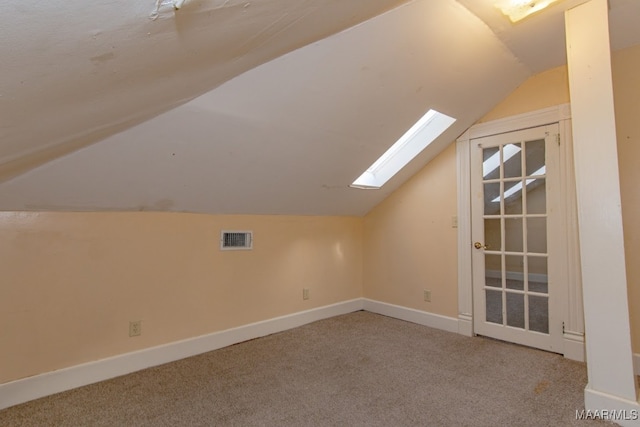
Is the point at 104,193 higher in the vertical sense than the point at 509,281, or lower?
higher

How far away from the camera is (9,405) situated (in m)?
1.84

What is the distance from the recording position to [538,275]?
272cm

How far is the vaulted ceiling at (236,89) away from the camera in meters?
0.73

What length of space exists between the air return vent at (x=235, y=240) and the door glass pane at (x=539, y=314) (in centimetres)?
248

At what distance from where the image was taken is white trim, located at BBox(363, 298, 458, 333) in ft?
10.3

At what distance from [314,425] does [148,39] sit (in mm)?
1837

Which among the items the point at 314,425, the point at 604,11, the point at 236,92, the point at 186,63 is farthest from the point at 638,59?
the point at 314,425

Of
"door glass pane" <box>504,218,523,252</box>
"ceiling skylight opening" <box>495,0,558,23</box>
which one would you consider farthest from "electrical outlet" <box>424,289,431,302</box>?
"ceiling skylight opening" <box>495,0,558,23</box>

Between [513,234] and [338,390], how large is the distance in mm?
2011

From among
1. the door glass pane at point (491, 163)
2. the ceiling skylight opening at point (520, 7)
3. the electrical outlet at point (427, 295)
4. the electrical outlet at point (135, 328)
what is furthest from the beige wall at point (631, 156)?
the electrical outlet at point (135, 328)

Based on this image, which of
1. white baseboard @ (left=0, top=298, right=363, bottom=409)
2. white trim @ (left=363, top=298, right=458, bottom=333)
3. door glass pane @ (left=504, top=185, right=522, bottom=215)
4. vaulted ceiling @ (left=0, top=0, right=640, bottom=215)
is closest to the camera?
vaulted ceiling @ (left=0, top=0, right=640, bottom=215)

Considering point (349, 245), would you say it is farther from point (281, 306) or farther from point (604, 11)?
Result: point (604, 11)

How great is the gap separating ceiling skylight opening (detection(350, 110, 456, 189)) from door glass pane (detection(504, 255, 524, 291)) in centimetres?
126

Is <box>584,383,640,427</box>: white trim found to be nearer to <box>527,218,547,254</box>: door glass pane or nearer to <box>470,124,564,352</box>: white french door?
<box>470,124,564,352</box>: white french door
